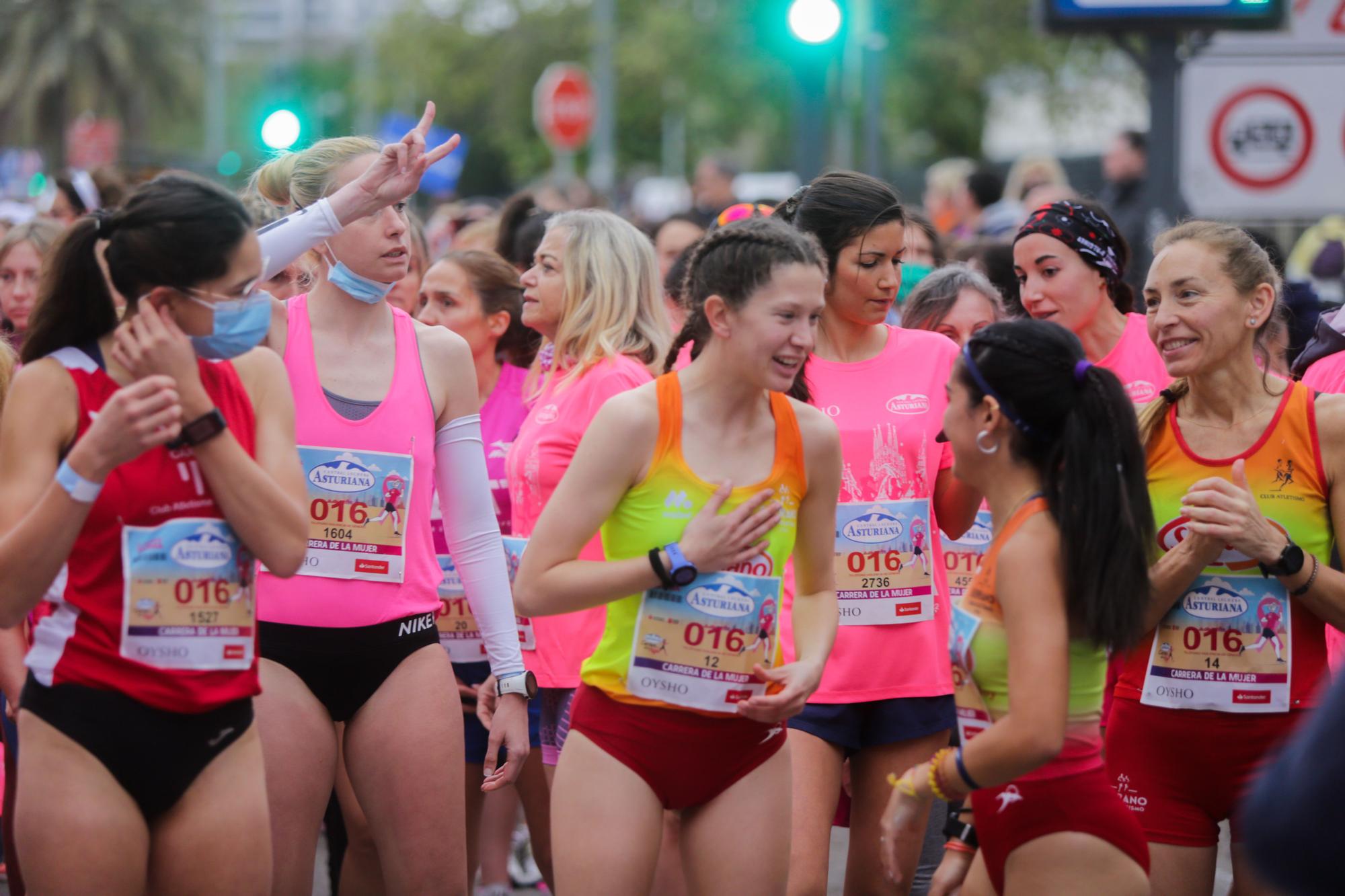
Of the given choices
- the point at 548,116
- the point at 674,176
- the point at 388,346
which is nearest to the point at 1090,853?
the point at 388,346

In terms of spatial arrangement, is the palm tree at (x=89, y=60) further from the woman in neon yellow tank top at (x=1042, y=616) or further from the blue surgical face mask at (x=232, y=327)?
the woman in neon yellow tank top at (x=1042, y=616)

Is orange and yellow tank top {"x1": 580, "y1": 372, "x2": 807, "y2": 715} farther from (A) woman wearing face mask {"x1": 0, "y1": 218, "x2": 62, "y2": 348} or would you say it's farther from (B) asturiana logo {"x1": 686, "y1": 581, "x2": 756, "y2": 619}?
(A) woman wearing face mask {"x1": 0, "y1": 218, "x2": 62, "y2": 348}

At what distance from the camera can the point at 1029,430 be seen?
11.4ft

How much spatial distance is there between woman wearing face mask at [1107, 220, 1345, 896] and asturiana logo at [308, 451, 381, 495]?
1.94m

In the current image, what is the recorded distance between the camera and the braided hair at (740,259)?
3.74 m

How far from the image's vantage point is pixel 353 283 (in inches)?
168

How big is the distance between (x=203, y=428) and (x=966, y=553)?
2813 mm

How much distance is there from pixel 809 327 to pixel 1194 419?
1084mm

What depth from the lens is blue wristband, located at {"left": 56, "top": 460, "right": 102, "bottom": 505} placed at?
3.08 m

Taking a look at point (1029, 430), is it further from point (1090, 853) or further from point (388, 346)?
point (388, 346)

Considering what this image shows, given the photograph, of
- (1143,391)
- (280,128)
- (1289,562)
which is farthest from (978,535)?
(280,128)

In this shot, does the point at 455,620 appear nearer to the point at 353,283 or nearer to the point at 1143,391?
the point at 353,283

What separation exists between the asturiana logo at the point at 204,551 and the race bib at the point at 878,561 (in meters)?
1.87

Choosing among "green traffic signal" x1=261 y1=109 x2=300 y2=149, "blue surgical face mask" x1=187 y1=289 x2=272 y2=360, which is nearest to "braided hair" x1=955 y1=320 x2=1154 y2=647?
"blue surgical face mask" x1=187 y1=289 x2=272 y2=360
